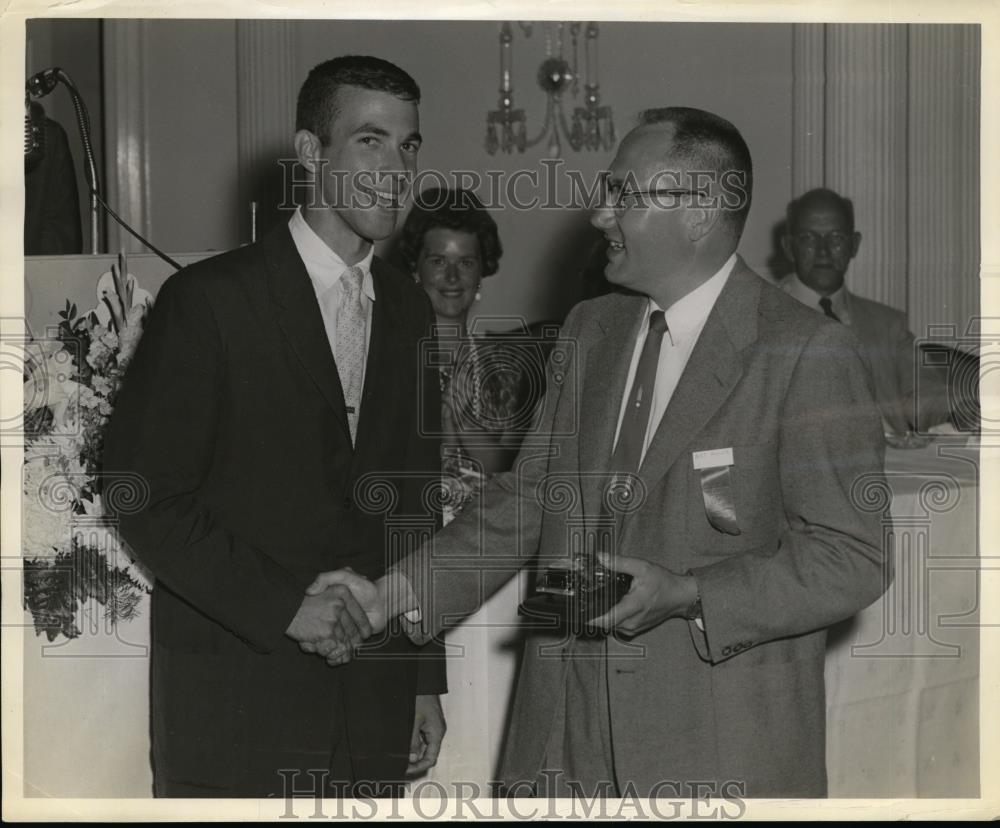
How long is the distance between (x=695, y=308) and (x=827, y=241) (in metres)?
2.99

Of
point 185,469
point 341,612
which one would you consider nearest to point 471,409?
point 341,612

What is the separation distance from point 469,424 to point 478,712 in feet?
3.07

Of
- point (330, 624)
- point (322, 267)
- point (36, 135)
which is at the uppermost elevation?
point (36, 135)

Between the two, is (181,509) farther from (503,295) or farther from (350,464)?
(503,295)

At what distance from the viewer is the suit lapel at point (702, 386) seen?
225 cm

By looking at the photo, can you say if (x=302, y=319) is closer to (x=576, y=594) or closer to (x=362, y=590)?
(x=362, y=590)

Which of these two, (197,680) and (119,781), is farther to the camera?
(119,781)

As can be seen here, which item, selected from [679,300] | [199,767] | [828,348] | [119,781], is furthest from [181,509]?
[828,348]

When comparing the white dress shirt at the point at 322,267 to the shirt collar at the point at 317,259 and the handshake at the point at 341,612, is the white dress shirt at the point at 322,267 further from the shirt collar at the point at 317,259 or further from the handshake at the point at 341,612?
the handshake at the point at 341,612

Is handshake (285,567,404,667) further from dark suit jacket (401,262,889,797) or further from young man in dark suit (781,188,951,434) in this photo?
young man in dark suit (781,188,951,434)

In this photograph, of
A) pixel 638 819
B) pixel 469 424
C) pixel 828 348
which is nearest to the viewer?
pixel 828 348

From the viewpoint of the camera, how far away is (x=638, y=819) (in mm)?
2363

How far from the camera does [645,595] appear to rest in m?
2.17

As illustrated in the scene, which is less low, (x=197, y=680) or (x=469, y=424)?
(x=469, y=424)
